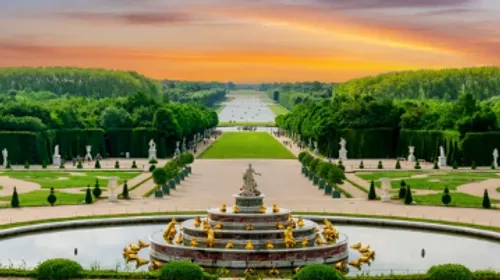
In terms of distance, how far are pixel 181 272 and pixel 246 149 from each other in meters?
87.6

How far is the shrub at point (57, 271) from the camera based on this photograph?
29.3 metres

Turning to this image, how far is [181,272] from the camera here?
28.9 meters

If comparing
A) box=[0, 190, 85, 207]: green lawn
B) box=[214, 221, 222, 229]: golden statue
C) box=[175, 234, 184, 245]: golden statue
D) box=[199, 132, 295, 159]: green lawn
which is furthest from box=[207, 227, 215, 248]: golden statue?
box=[199, 132, 295, 159]: green lawn

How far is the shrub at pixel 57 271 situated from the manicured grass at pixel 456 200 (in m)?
30.3

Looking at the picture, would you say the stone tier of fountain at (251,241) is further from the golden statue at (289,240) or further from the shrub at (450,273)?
the shrub at (450,273)

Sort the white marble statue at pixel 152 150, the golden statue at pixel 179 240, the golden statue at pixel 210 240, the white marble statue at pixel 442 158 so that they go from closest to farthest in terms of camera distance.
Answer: the golden statue at pixel 210 240 < the golden statue at pixel 179 240 < the white marble statue at pixel 442 158 < the white marble statue at pixel 152 150

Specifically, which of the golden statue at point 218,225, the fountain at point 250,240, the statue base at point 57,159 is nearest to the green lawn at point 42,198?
the fountain at point 250,240

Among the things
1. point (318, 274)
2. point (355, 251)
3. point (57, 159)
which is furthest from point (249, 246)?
point (57, 159)

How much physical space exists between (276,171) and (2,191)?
27.6 meters

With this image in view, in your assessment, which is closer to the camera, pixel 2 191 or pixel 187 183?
pixel 2 191

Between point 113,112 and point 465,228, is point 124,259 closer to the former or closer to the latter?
point 465,228

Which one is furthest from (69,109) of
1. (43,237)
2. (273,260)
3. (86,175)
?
(273,260)

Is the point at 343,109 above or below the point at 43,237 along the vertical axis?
above

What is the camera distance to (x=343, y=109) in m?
108
